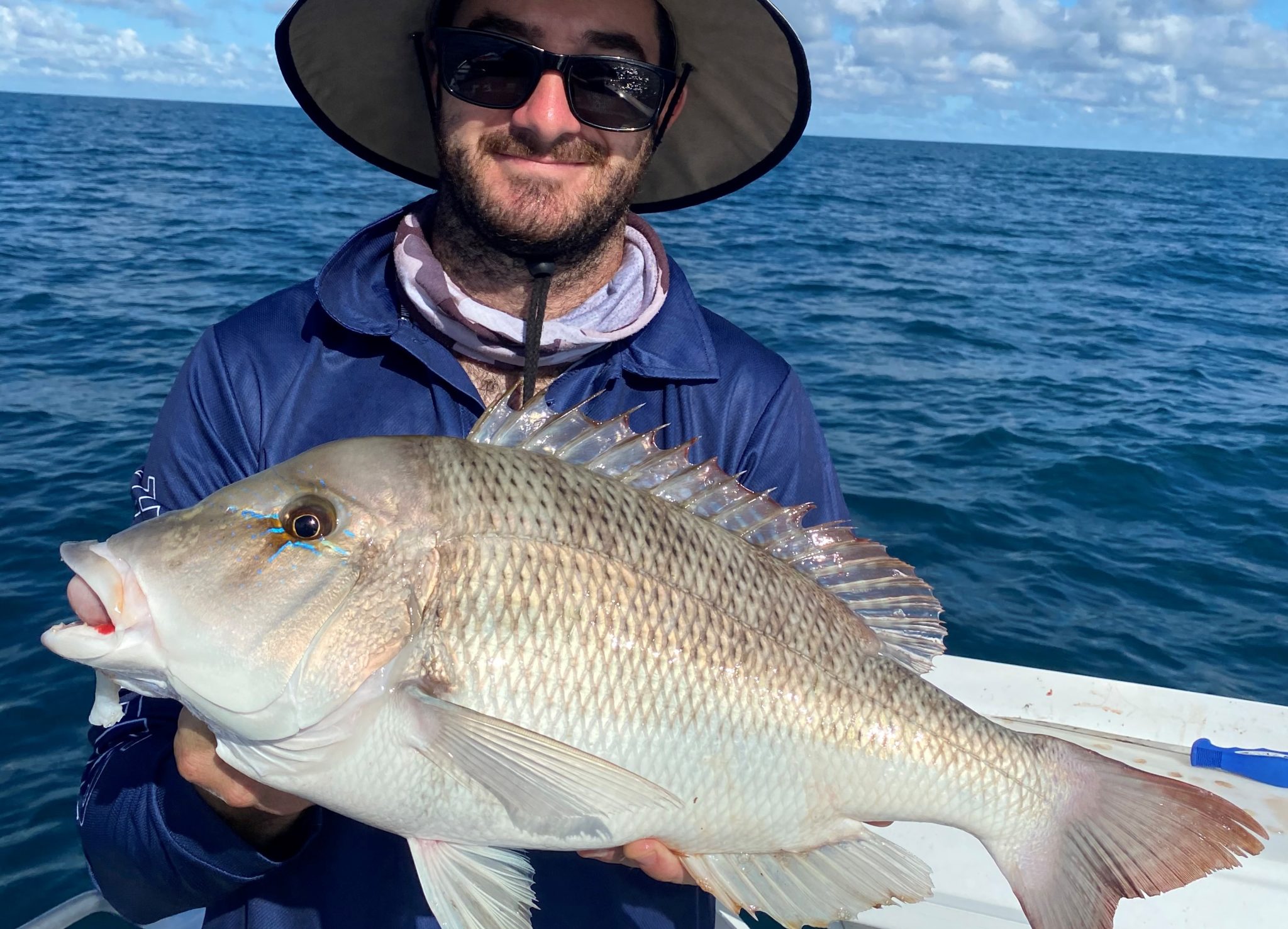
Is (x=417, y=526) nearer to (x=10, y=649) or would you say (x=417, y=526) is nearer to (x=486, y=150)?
(x=486, y=150)

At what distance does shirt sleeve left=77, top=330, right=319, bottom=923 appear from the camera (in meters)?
1.82

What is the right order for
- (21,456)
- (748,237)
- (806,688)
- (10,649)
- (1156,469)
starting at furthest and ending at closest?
(748,237), (1156,469), (21,456), (10,649), (806,688)

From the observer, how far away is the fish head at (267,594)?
1.55 m

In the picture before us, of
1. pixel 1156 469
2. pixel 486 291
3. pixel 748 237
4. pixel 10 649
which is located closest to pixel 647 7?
pixel 486 291

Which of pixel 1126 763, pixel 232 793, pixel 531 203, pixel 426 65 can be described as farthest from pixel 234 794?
pixel 1126 763

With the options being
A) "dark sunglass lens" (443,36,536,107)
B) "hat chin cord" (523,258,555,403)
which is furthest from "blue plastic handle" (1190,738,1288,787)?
"dark sunglass lens" (443,36,536,107)

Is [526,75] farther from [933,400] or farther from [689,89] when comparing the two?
[933,400]

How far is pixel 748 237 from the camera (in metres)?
25.0

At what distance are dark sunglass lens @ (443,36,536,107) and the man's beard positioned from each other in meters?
0.08

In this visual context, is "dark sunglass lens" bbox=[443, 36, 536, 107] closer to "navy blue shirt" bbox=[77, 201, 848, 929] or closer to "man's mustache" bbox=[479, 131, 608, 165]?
"man's mustache" bbox=[479, 131, 608, 165]

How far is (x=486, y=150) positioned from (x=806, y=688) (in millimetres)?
1358

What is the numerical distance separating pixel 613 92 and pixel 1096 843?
1885 millimetres

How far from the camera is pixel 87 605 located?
5.01 ft

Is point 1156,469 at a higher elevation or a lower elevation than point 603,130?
lower
